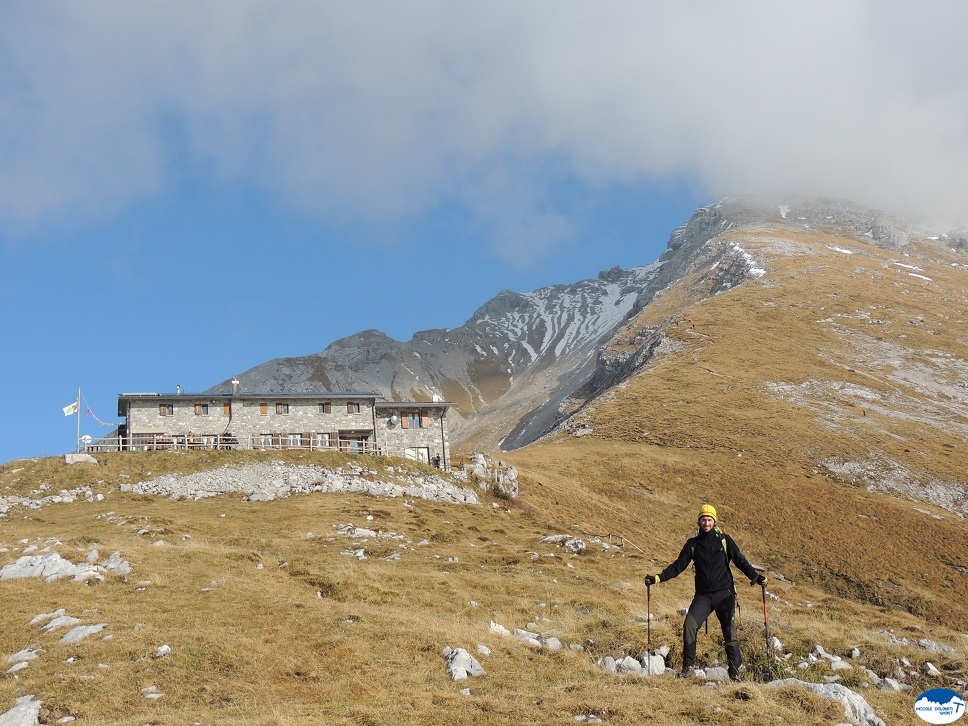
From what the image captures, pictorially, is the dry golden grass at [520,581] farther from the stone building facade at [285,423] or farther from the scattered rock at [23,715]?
the stone building facade at [285,423]

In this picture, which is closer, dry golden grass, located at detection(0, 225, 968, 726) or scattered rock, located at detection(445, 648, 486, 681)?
dry golden grass, located at detection(0, 225, 968, 726)

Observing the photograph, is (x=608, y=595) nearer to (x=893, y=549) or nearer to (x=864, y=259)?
(x=893, y=549)

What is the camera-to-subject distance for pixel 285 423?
63.9 metres

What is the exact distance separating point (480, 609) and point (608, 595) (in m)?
5.85

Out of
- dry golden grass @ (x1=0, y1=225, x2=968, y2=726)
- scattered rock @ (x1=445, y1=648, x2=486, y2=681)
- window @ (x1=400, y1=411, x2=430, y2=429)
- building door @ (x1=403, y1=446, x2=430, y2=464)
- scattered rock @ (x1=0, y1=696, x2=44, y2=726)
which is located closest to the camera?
scattered rock @ (x1=0, y1=696, x2=44, y2=726)

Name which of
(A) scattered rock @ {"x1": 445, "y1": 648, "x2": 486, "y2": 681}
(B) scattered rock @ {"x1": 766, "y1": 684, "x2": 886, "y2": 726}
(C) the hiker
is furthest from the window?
(B) scattered rock @ {"x1": 766, "y1": 684, "x2": 886, "y2": 726}

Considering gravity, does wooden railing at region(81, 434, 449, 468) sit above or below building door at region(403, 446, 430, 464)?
above

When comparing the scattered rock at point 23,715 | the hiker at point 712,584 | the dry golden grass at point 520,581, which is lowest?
the dry golden grass at point 520,581

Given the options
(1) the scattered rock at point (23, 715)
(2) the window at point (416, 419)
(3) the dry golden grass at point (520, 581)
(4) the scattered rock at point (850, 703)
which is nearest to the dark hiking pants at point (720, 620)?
(3) the dry golden grass at point (520, 581)

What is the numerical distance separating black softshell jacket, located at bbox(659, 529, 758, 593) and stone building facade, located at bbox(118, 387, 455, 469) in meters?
43.7

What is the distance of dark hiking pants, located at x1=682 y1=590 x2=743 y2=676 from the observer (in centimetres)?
1560

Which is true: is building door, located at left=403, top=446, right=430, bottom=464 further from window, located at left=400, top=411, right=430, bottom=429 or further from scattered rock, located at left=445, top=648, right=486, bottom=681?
scattered rock, located at left=445, top=648, right=486, bottom=681

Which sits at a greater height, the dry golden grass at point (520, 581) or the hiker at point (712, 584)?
the hiker at point (712, 584)

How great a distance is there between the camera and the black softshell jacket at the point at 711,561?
51.3 ft
